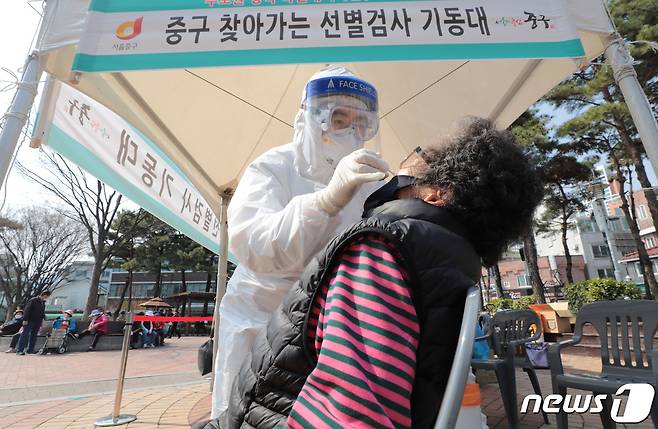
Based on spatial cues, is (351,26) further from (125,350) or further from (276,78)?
(125,350)

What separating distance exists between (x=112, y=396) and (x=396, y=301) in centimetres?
464

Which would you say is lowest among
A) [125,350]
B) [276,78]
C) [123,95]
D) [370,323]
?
[125,350]

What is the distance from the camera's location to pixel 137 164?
292 centimetres

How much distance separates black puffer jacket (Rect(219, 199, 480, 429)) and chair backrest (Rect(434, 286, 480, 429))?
0.04 metres

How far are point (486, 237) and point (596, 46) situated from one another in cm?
180

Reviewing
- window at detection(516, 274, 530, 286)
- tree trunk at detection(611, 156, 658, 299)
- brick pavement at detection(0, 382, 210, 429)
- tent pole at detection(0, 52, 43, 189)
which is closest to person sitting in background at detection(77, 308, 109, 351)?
brick pavement at detection(0, 382, 210, 429)

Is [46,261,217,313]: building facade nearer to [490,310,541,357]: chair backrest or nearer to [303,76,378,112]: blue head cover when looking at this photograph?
[490,310,541,357]: chair backrest

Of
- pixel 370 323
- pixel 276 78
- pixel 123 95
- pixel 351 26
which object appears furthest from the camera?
pixel 276 78

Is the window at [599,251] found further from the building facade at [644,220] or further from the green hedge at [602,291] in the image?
the green hedge at [602,291]

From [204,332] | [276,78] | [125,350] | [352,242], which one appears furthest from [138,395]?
[204,332]

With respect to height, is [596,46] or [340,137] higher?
[596,46]

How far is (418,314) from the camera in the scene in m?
0.66

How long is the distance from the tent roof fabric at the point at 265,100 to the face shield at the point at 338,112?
1362 mm

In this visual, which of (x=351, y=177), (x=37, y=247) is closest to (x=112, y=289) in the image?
(x=37, y=247)
